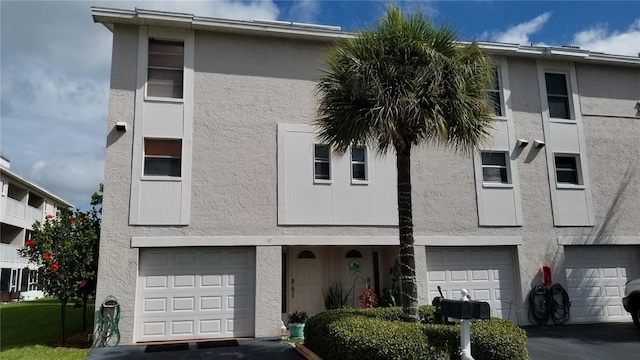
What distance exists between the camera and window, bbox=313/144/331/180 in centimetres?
1312

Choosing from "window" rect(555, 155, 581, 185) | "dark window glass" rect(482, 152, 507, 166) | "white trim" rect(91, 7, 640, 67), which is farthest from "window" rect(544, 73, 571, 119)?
"dark window glass" rect(482, 152, 507, 166)

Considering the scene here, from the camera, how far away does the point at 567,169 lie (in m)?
14.9

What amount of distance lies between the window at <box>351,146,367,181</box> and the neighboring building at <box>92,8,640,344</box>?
57mm

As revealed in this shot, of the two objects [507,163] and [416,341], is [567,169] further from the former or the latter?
[416,341]

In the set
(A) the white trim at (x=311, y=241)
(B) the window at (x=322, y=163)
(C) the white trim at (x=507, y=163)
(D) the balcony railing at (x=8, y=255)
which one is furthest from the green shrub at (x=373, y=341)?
(D) the balcony railing at (x=8, y=255)

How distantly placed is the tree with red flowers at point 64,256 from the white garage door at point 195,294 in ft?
Result: 4.25

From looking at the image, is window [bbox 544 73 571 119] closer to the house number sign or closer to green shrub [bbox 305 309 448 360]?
the house number sign

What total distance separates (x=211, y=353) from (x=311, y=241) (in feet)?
12.6

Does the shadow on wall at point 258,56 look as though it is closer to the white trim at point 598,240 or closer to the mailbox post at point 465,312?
the mailbox post at point 465,312

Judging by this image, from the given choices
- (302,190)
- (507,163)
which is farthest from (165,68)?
(507,163)

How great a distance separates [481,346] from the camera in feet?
23.9

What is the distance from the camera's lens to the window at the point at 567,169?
14.7m

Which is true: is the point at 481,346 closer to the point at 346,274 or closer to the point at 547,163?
the point at 346,274

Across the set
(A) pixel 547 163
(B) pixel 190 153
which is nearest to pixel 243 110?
(B) pixel 190 153
